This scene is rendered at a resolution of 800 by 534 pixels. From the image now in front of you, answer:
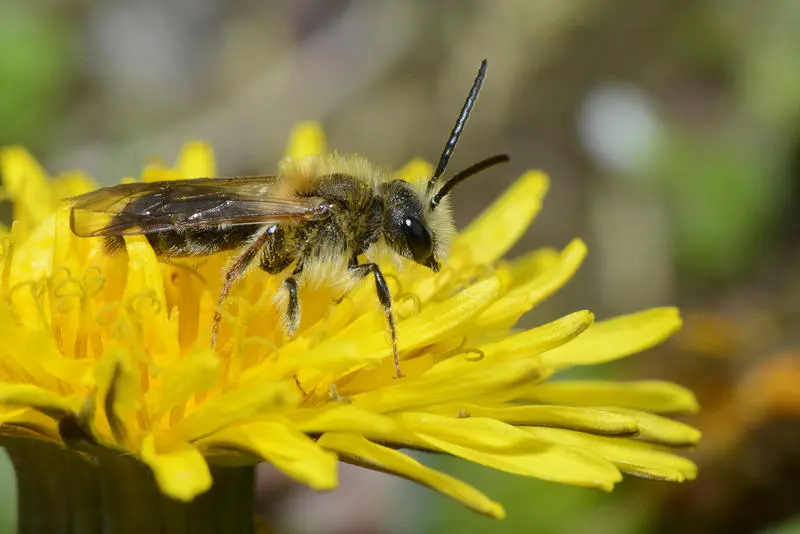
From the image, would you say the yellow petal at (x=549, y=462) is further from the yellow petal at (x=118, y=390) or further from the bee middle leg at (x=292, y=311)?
the yellow petal at (x=118, y=390)

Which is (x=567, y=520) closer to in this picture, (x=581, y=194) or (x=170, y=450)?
(x=170, y=450)

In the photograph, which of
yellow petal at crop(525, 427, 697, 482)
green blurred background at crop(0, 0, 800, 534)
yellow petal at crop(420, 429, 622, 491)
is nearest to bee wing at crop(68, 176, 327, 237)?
yellow petal at crop(420, 429, 622, 491)

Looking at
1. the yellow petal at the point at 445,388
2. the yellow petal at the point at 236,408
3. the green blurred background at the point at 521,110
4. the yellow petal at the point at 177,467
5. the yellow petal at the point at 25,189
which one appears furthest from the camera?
the green blurred background at the point at 521,110

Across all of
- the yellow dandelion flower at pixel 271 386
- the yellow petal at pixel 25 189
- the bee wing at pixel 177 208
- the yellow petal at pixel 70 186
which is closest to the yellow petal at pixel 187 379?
the yellow dandelion flower at pixel 271 386

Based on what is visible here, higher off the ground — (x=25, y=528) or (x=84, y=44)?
(x=84, y=44)

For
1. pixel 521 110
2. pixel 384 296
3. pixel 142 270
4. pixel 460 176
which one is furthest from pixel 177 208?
pixel 521 110

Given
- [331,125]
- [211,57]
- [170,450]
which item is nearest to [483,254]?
[170,450]

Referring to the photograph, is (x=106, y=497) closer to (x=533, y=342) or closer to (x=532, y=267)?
(x=533, y=342)
